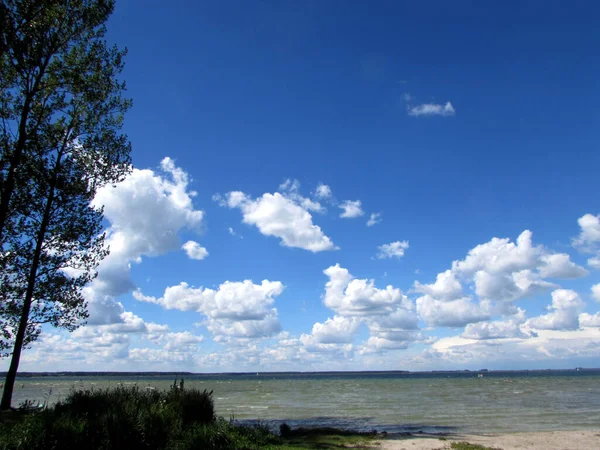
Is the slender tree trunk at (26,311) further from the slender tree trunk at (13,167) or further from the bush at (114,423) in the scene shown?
the bush at (114,423)

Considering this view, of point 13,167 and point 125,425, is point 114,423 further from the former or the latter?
point 13,167

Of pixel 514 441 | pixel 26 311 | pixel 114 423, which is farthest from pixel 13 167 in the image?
pixel 514 441

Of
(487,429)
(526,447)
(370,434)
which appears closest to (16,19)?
(370,434)

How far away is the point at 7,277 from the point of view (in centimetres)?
1816

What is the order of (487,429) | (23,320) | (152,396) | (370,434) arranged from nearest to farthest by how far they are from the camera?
1. (152,396)
2. (23,320)
3. (370,434)
4. (487,429)

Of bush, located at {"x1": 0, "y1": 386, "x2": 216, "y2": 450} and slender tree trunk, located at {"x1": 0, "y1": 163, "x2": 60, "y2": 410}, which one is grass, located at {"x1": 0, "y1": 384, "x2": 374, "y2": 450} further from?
slender tree trunk, located at {"x1": 0, "y1": 163, "x2": 60, "y2": 410}

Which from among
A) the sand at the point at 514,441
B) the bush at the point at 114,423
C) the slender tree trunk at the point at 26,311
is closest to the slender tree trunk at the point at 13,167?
the slender tree trunk at the point at 26,311

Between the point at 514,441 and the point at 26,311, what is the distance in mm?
22267

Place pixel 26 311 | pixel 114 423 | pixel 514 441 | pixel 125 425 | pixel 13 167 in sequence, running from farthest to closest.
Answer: pixel 514 441 < pixel 26 311 < pixel 13 167 < pixel 125 425 < pixel 114 423

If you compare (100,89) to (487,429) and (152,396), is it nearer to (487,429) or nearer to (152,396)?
(152,396)

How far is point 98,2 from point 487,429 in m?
30.5

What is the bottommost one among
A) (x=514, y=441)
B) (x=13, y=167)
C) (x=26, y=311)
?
(x=514, y=441)

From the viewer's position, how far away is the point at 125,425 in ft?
41.2

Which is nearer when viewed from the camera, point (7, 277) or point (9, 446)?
point (9, 446)
